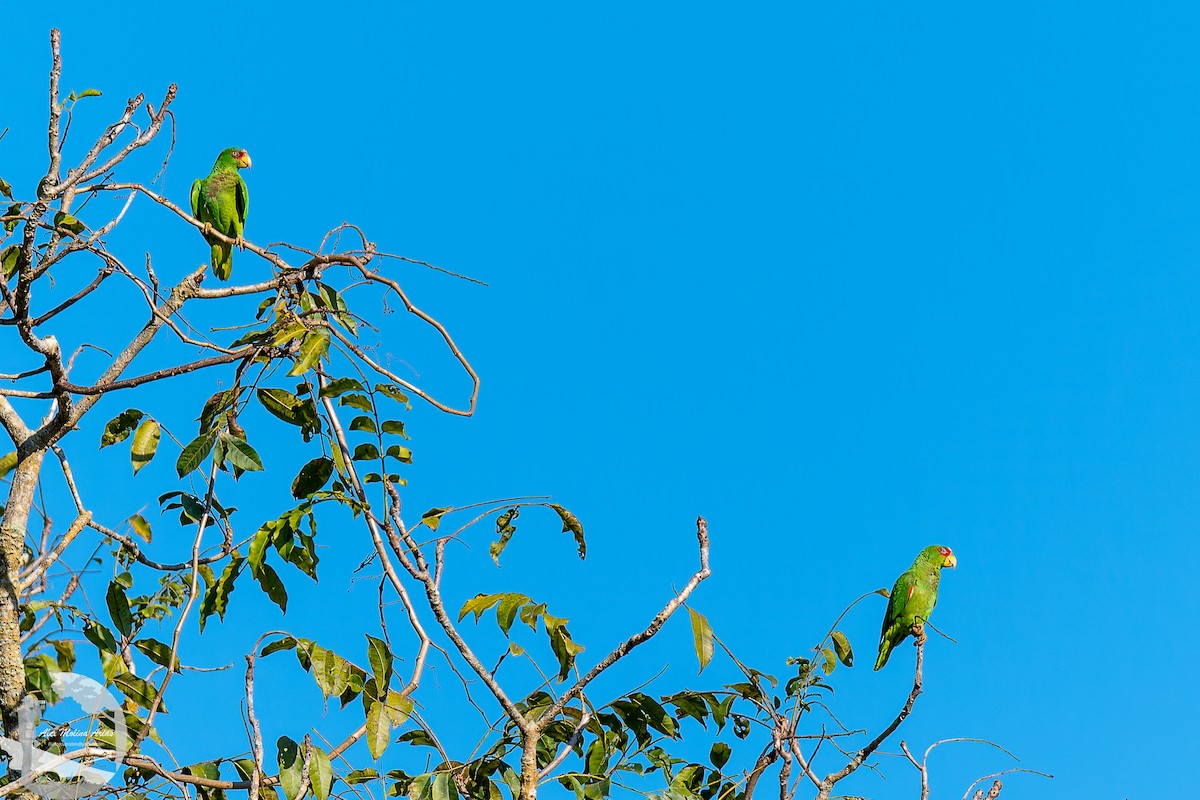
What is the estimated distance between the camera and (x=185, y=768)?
2.97 meters

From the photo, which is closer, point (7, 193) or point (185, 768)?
point (185, 768)

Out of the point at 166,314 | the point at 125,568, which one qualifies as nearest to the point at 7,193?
the point at 166,314

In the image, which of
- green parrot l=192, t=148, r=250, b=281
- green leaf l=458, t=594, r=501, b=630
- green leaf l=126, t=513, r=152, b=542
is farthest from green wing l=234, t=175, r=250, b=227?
green leaf l=458, t=594, r=501, b=630

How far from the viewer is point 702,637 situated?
2.59 metres

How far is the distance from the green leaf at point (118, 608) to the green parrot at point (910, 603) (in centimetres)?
326

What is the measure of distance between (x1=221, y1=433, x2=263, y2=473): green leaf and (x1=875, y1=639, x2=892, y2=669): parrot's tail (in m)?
3.43

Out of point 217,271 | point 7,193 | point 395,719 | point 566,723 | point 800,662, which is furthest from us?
point 217,271

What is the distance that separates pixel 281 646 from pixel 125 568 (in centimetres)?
209

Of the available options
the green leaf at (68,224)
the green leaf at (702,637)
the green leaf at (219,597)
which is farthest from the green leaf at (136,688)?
the green leaf at (702,637)

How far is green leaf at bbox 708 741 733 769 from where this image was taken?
3330 millimetres

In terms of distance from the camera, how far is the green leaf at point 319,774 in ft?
8.43

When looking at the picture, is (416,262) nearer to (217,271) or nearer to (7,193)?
(7,193)

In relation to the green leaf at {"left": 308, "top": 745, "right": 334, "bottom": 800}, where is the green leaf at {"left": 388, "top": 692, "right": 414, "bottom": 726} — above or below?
above

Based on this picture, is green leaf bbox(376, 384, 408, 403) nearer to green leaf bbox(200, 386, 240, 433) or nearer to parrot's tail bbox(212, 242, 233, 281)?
green leaf bbox(200, 386, 240, 433)
